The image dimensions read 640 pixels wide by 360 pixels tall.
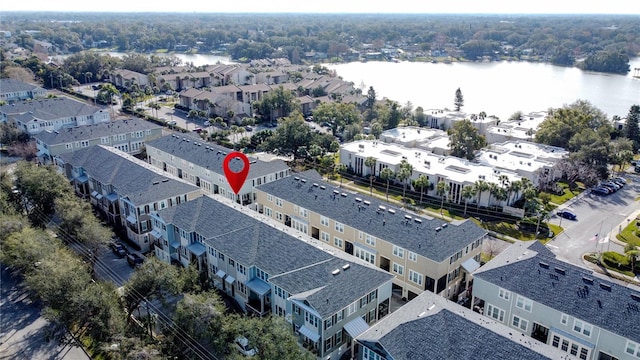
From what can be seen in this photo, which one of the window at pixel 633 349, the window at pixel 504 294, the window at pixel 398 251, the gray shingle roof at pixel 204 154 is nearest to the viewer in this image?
the window at pixel 633 349

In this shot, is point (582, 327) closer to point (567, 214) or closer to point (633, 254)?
point (633, 254)

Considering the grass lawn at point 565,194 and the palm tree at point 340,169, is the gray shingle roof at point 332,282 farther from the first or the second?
the grass lawn at point 565,194

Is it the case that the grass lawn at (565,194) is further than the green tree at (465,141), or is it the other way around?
the green tree at (465,141)

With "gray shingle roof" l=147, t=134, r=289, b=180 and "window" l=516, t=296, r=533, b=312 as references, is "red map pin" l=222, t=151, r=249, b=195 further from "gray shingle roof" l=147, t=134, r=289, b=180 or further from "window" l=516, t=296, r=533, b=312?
"window" l=516, t=296, r=533, b=312

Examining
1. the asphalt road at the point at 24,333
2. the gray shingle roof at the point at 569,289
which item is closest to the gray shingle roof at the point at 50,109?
the asphalt road at the point at 24,333

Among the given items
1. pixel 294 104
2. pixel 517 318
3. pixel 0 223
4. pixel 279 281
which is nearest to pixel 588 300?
pixel 517 318

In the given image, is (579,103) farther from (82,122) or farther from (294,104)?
(82,122)
